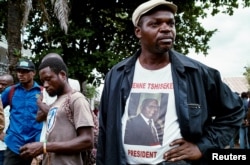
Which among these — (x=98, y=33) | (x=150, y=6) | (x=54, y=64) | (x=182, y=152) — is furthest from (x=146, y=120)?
(x=98, y=33)

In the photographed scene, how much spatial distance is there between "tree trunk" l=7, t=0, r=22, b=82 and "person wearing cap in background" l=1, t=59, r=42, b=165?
19.6 ft

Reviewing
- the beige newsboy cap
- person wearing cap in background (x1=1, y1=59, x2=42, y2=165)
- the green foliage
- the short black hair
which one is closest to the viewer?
the beige newsboy cap

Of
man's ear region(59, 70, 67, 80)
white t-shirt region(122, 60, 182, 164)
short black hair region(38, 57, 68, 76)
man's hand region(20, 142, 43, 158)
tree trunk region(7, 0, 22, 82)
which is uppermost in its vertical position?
tree trunk region(7, 0, 22, 82)

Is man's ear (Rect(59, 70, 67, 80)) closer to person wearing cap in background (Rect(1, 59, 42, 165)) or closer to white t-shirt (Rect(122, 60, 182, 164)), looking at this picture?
white t-shirt (Rect(122, 60, 182, 164))

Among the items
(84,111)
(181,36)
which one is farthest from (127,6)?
(84,111)

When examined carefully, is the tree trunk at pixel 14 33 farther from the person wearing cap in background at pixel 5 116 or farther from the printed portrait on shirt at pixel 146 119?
the printed portrait on shirt at pixel 146 119

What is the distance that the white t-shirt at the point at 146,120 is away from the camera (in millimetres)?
2387

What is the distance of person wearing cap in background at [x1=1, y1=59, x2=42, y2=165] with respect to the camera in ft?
17.5

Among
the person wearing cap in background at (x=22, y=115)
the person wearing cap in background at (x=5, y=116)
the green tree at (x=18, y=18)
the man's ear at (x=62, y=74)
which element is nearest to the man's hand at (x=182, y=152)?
the man's ear at (x=62, y=74)

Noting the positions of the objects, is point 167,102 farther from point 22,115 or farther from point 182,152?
point 22,115

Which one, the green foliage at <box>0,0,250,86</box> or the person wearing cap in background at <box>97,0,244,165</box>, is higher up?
the green foliage at <box>0,0,250,86</box>

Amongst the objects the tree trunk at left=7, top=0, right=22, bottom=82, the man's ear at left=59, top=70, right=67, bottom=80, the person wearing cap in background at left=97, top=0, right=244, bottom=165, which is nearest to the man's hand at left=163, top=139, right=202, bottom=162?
the person wearing cap in background at left=97, top=0, right=244, bottom=165

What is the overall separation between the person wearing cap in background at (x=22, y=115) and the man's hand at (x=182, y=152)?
323cm

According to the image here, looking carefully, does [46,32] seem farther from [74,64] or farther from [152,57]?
[152,57]
